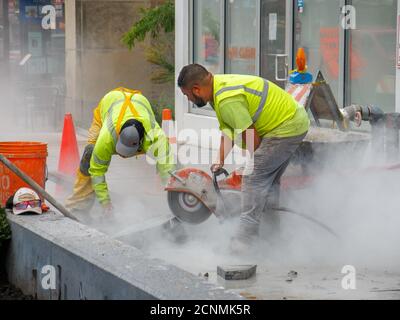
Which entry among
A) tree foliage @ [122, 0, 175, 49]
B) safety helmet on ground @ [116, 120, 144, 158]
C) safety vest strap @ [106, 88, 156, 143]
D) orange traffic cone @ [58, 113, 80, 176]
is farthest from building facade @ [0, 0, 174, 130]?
safety helmet on ground @ [116, 120, 144, 158]

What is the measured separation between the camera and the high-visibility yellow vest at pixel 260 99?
7.47 m

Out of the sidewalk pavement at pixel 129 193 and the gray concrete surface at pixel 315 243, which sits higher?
the gray concrete surface at pixel 315 243

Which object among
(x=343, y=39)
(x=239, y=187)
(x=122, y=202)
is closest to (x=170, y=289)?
(x=239, y=187)

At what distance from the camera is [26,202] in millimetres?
7246

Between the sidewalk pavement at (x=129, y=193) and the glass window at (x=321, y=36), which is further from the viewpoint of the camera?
the glass window at (x=321, y=36)

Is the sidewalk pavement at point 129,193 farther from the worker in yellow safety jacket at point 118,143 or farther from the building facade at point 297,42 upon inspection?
the building facade at point 297,42

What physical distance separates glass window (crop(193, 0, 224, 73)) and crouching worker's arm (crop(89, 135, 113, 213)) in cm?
632

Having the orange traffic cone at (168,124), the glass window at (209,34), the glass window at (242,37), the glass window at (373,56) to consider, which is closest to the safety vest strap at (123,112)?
the glass window at (373,56)

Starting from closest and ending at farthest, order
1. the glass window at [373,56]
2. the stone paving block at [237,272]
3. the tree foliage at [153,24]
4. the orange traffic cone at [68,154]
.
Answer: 1. the stone paving block at [237,272]
2. the glass window at [373,56]
3. the orange traffic cone at [68,154]
4. the tree foliage at [153,24]

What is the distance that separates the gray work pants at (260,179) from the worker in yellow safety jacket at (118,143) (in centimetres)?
127

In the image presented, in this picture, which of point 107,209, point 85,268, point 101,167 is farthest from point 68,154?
point 85,268

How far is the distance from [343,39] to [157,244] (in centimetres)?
450

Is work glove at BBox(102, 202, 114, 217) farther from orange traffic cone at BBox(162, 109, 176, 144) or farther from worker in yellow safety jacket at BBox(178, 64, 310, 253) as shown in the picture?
orange traffic cone at BBox(162, 109, 176, 144)

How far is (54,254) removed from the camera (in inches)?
245
